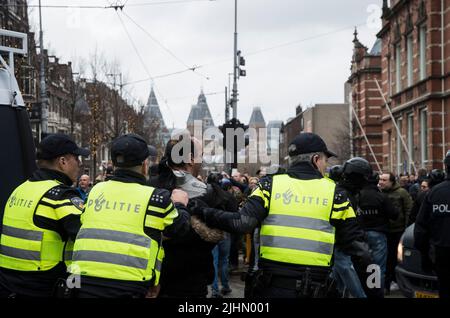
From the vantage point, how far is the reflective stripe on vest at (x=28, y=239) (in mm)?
4551

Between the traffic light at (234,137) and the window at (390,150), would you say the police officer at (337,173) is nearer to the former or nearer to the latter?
the traffic light at (234,137)

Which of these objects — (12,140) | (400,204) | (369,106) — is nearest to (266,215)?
(12,140)

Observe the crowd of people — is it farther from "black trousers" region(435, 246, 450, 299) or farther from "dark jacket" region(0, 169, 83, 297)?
"black trousers" region(435, 246, 450, 299)

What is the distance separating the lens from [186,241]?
489cm

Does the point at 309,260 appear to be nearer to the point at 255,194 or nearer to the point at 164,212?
the point at 255,194

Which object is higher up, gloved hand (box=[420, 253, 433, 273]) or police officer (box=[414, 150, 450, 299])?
police officer (box=[414, 150, 450, 299])

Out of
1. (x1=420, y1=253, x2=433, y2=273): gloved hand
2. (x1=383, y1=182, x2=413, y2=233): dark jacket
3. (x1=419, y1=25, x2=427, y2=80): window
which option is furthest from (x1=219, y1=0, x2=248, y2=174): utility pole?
(x1=420, y1=253, x2=433, y2=273): gloved hand

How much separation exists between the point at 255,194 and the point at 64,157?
138cm

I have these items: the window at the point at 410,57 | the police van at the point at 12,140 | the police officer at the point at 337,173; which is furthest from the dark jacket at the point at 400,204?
the window at the point at 410,57

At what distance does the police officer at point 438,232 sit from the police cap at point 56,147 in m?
3.48

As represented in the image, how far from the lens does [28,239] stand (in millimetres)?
4574

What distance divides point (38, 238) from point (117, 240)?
0.72 m

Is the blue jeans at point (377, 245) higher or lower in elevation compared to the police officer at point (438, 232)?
lower

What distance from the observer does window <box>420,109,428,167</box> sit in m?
35.5
